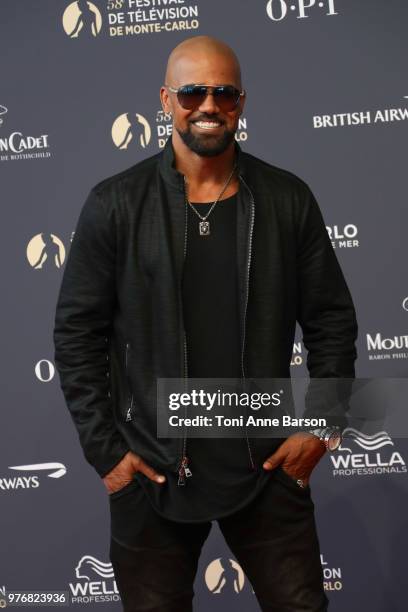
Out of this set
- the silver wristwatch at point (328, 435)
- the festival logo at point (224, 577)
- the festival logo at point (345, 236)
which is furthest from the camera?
the festival logo at point (224, 577)

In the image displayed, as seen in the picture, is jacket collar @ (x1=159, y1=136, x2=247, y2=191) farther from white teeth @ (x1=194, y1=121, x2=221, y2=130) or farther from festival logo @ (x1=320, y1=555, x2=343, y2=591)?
festival logo @ (x1=320, y1=555, x2=343, y2=591)

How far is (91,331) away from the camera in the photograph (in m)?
2.17

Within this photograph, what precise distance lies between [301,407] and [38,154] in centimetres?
200

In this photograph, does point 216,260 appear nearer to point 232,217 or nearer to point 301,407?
point 232,217

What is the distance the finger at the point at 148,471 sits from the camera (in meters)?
2.10

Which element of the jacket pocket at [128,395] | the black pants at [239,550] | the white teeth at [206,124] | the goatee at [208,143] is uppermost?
the white teeth at [206,124]

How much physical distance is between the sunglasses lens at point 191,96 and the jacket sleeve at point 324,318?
39 cm

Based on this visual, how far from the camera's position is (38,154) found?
371 centimetres

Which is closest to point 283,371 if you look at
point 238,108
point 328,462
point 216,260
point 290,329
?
point 290,329

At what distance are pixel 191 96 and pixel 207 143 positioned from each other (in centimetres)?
12

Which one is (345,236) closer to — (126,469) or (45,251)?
(45,251)

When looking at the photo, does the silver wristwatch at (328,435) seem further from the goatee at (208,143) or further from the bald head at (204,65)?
the bald head at (204,65)

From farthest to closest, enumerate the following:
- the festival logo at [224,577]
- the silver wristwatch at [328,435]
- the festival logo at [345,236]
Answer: the festival logo at [224,577] < the festival logo at [345,236] < the silver wristwatch at [328,435]

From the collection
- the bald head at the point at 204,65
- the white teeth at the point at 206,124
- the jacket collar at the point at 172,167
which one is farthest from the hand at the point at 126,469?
the bald head at the point at 204,65
